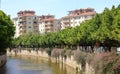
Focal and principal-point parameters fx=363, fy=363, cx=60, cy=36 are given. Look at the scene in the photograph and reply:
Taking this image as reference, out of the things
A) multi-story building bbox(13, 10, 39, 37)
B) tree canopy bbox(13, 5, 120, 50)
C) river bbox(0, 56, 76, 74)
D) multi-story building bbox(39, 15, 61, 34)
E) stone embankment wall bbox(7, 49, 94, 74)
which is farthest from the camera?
multi-story building bbox(13, 10, 39, 37)

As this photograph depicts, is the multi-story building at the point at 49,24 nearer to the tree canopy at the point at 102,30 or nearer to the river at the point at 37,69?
the tree canopy at the point at 102,30

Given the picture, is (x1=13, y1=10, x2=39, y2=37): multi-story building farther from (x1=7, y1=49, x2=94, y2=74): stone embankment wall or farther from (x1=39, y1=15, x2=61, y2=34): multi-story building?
(x1=7, y1=49, x2=94, y2=74): stone embankment wall

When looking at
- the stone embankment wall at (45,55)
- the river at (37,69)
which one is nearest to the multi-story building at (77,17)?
the stone embankment wall at (45,55)

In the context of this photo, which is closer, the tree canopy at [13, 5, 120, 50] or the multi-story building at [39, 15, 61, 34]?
the tree canopy at [13, 5, 120, 50]

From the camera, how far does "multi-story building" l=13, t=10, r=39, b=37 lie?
582 ft

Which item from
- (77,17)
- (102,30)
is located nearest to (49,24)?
(77,17)

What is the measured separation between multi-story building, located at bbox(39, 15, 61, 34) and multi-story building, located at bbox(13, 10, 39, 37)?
4246 mm

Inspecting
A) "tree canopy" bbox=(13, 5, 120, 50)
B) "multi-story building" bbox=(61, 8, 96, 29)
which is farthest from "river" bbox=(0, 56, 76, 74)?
"multi-story building" bbox=(61, 8, 96, 29)

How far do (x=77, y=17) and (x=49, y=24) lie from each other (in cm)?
2259

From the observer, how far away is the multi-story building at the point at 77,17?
146 m

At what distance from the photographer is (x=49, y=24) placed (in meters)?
172

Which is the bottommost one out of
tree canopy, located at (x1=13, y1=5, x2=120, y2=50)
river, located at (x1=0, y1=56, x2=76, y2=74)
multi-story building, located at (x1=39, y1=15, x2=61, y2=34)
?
river, located at (x1=0, y1=56, x2=76, y2=74)

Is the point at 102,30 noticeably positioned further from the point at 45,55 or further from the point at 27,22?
the point at 27,22

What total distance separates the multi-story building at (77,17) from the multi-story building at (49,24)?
21.0 feet
